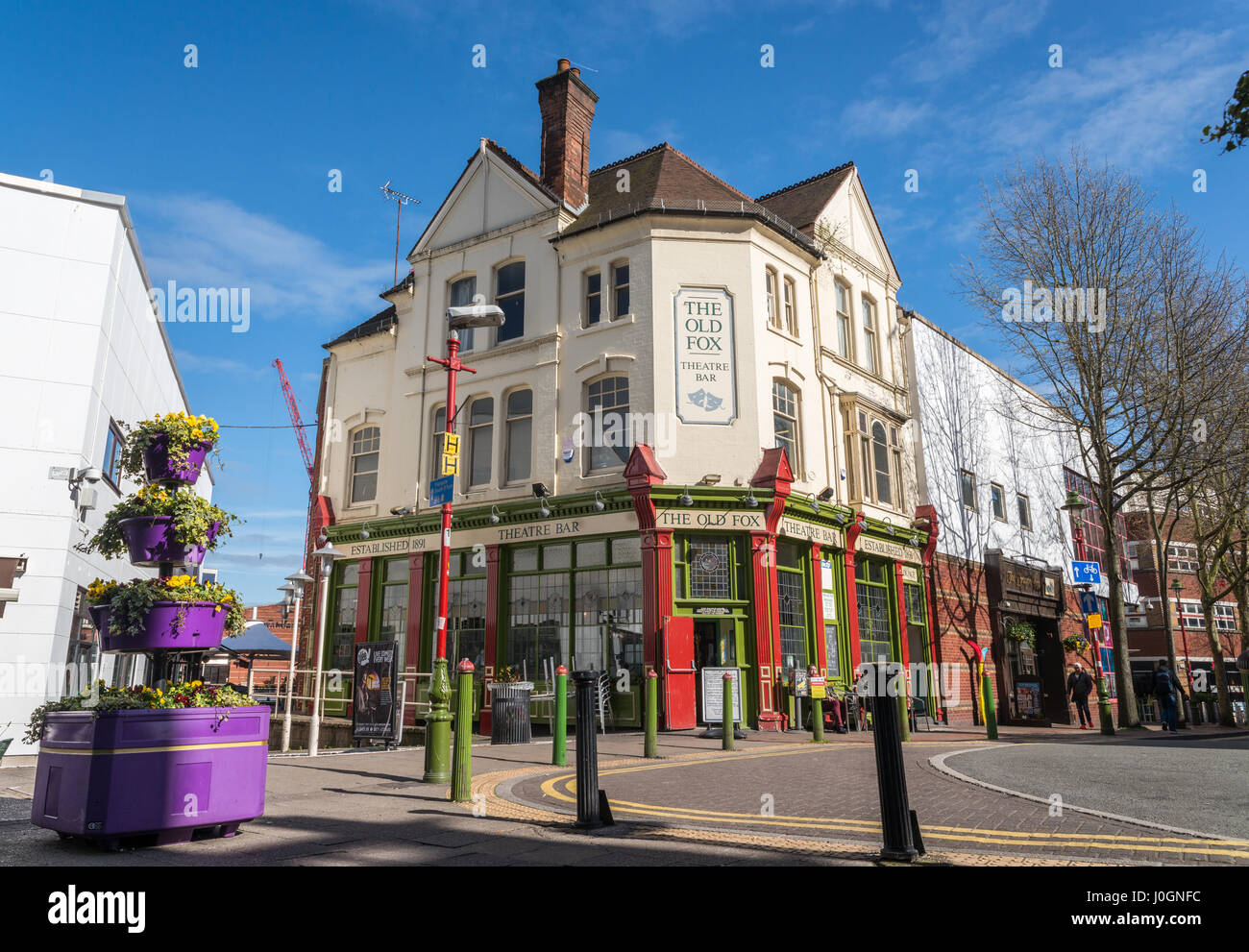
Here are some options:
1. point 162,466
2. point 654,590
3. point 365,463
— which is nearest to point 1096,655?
point 654,590

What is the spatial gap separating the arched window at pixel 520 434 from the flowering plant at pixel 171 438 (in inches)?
555

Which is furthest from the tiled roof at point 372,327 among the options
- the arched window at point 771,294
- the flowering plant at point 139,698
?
the flowering plant at point 139,698

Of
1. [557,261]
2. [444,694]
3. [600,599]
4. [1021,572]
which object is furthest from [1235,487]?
[444,694]

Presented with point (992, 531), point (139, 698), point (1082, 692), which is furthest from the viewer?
point (992, 531)

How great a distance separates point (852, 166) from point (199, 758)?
81.8 feet

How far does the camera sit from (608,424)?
20.6 meters

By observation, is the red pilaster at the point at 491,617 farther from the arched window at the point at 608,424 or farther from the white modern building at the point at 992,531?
the white modern building at the point at 992,531

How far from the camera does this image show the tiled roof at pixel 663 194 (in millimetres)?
20969

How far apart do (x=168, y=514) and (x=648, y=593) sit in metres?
12.4

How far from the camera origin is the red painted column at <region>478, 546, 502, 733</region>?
2069 centimetres

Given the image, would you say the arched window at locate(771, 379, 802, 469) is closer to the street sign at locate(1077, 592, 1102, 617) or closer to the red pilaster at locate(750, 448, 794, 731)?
the red pilaster at locate(750, 448, 794, 731)

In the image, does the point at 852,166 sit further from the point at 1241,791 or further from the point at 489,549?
the point at 1241,791

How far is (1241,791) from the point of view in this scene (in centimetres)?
829

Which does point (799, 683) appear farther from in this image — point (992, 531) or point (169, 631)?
point (169, 631)
